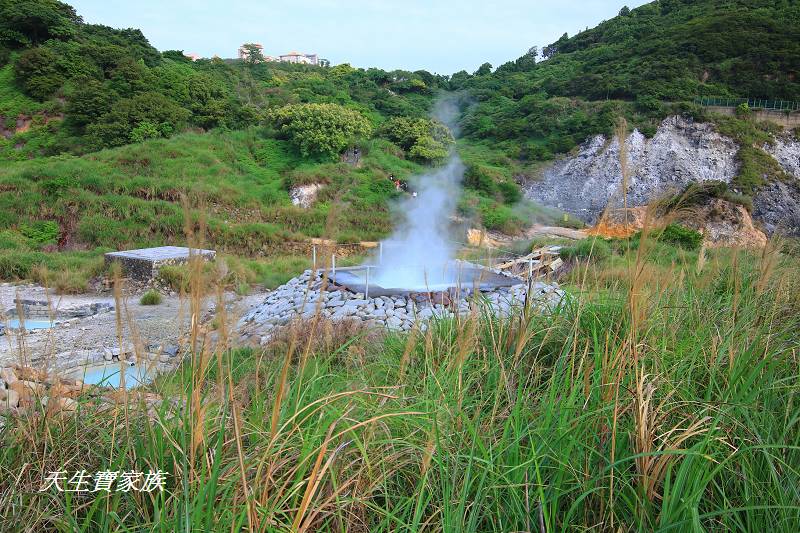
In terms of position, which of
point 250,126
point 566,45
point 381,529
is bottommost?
point 381,529

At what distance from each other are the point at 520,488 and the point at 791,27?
118 feet

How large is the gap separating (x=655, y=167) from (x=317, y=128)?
49.6ft

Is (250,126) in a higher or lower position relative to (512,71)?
lower

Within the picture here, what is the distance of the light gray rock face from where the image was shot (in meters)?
22.8

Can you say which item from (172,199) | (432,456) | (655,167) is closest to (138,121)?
(172,199)

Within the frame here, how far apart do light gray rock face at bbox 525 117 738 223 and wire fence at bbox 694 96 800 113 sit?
2.04 meters

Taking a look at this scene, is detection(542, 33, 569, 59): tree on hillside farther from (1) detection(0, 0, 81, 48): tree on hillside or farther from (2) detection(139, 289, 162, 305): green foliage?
(2) detection(139, 289, 162, 305): green foliage

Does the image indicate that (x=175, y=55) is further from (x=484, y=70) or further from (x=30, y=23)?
(x=484, y=70)

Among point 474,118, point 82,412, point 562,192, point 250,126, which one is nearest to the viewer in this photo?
point 82,412

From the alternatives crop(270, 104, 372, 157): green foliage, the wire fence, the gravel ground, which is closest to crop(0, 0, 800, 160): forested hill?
the wire fence

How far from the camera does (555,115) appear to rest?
27.0 m

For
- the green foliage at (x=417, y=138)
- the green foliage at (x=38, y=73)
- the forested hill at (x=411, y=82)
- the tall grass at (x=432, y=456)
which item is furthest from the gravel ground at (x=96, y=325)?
the green foliage at (x=38, y=73)

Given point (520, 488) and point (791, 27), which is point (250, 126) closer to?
point (520, 488)

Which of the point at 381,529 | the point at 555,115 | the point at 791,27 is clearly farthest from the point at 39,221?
the point at 791,27
